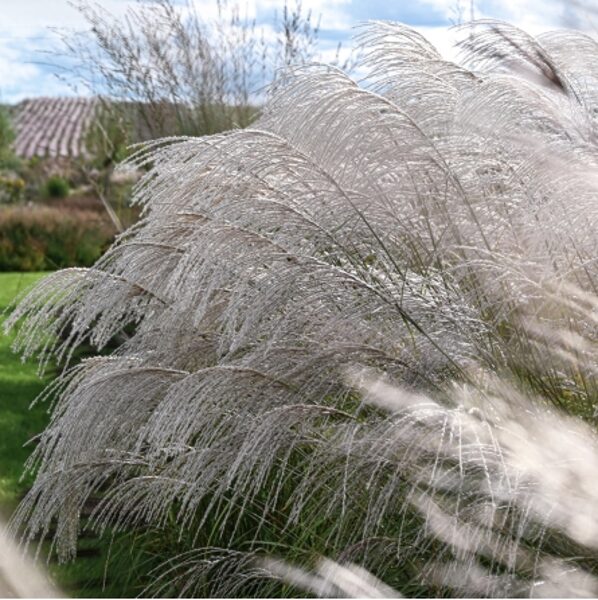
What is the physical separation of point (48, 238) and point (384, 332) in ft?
36.2

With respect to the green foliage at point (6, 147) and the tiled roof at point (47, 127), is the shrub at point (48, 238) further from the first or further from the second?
the tiled roof at point (47, 127)

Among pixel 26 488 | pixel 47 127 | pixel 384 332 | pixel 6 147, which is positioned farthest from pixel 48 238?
pixel 47 127

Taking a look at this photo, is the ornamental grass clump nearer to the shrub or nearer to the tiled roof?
the shrub

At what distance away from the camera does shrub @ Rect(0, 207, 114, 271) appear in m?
12.7

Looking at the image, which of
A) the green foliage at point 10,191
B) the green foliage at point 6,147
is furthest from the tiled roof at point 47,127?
the green foliage at point 10,191

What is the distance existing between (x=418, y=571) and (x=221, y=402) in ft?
2.08

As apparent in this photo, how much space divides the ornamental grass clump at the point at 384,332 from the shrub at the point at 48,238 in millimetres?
9260

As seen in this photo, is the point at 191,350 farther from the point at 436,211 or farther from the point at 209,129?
the point at 209,129

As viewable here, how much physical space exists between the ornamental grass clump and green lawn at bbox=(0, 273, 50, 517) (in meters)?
1.58

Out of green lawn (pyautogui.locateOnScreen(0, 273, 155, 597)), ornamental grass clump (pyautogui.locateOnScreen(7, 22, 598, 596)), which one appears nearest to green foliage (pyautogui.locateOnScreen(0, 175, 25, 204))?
green lawn (pyautogui.locateOnScreen(0, 273, 155, 597))

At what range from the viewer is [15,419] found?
6719 millimetres

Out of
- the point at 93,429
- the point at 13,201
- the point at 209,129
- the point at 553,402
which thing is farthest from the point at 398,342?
the point at 13,201

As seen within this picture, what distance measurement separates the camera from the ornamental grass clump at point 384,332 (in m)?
2.60

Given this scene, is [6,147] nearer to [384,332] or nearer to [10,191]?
[10,191]
